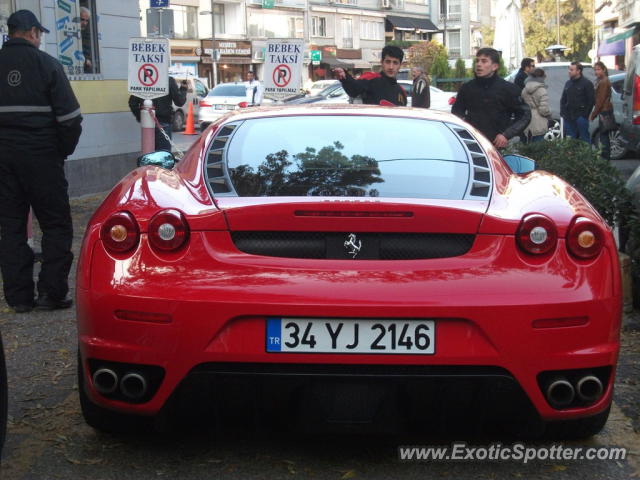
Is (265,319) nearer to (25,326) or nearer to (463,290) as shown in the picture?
(463,290)

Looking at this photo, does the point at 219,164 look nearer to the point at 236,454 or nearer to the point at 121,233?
the point at 121,233

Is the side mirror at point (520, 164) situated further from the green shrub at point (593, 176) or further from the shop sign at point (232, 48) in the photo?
the shop sign at point (232, 48)

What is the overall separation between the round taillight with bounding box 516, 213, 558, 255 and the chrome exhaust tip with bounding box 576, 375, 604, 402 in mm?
451

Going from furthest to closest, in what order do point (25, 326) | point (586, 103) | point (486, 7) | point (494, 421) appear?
point (486, 7)
point (586, 103)
point (25, 326)
point (494, 421)

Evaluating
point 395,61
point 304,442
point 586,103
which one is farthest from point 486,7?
point 304,442

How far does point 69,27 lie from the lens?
13383 millimetres

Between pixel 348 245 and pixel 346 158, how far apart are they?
28.4 inches

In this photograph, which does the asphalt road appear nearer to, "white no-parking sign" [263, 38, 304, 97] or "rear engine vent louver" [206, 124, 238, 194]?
"rear engine vent louver" [206, 124, 238, 194]

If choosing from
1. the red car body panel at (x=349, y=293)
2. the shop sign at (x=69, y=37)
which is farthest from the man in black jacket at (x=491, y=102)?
the red car body panel at (x=349, y=293)

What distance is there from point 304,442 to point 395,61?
6.57 m

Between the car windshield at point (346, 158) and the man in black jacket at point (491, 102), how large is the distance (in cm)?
504

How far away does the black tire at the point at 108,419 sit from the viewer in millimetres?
3781

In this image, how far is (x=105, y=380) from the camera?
360 cm

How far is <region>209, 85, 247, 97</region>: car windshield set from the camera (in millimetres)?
34375
